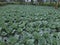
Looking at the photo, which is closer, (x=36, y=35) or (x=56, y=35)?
(x=36, y=35)

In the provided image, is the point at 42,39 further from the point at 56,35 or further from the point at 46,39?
the point at 56,35

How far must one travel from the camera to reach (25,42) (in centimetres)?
193

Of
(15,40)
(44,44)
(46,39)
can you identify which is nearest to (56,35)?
(46,39)

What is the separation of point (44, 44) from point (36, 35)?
274 mm

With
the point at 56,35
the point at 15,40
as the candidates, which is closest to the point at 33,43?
the point at 15,40

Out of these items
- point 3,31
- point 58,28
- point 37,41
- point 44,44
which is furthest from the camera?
point 58,28

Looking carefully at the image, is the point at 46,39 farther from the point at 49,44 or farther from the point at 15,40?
the point at 15,40

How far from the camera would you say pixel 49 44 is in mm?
1913

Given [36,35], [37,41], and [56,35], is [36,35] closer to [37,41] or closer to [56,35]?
[37,41]

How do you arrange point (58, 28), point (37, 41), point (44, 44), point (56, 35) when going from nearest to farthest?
point (44, 44)
point (37, 41)
point (56, 35)
point (58, 28)

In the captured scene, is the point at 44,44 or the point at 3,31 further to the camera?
the point at 3,31

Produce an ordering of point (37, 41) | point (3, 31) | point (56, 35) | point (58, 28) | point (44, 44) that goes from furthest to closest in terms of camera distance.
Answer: point (58, 28) < point (3, 31) < point (56, 35) < point (37, 41) < point (44, 44)

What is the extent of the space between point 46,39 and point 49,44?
0.14 metres

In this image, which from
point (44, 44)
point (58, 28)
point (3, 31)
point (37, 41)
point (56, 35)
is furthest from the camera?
point (58, 28)
